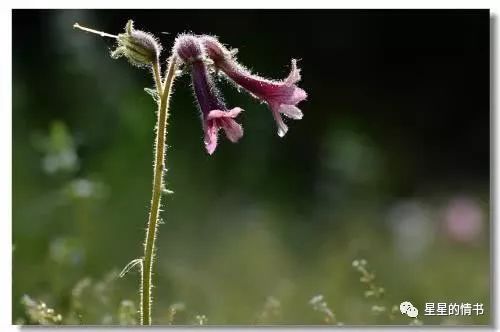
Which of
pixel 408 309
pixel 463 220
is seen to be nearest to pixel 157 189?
pixel 408 309

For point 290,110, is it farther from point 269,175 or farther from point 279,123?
point 269,175

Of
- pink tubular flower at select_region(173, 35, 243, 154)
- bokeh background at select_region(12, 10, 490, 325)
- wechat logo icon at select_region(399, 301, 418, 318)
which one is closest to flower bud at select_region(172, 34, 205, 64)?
pink tubular flower at select_region(173, 35, 243, 154)

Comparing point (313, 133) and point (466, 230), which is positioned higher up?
point (313, 133)

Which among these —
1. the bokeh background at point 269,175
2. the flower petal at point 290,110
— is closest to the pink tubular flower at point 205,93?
the flower petal at point 290,110

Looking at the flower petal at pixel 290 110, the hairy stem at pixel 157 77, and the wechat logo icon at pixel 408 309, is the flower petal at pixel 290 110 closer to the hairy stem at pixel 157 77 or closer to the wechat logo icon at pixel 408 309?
the hairy stem at pixel 157 77

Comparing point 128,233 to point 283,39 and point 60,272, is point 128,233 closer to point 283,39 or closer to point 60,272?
point 60,272
